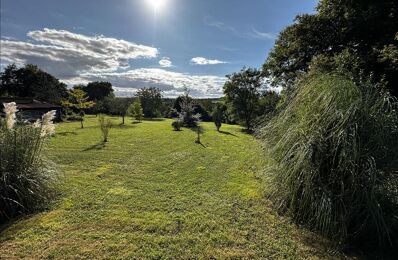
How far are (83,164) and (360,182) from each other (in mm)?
7742

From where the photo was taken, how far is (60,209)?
16.1ft

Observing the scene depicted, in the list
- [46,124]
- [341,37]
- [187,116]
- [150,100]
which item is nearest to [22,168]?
[46,124]

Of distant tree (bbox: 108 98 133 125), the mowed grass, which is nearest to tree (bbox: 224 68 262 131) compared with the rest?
distant tree (bbox: 108 98 133 125)

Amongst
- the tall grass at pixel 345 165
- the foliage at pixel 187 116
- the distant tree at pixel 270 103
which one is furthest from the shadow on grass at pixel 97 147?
the foliage at pixel 187 116

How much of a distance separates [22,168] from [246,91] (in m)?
21.1

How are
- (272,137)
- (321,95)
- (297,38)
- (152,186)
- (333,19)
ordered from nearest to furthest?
(321,95) < (272,137) < (152,186) < (333,19) < (297,38)

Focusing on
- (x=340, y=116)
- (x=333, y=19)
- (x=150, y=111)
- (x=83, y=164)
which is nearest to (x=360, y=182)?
(x=340, y=116)

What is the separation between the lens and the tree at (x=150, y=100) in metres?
39.0

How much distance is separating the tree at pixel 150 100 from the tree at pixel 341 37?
91.6ft

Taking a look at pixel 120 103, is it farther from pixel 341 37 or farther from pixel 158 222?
pixel 158 222

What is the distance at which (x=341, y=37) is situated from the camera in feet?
34.9

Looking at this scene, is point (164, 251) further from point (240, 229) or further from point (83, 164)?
point (83, 164)

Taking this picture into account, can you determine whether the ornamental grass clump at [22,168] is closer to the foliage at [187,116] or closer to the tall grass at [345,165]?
the tall grass at [345,165]

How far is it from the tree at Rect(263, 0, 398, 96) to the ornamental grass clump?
21.6 ft
